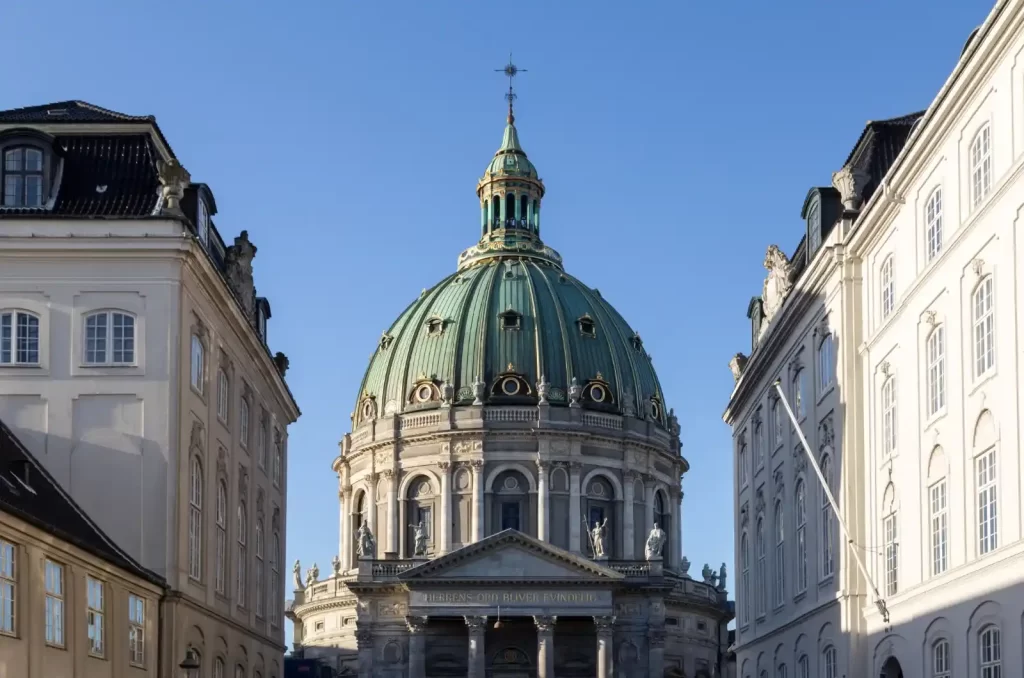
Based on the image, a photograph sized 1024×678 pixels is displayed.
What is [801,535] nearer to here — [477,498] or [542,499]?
[542,499]

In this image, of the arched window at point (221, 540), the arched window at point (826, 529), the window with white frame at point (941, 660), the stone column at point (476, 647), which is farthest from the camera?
the stone column at point (476, 647)

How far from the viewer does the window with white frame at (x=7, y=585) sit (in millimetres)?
30578

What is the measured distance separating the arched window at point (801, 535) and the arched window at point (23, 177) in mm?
21421

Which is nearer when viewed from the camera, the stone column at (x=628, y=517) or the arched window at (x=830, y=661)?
the arched window at (x=830, y=661)

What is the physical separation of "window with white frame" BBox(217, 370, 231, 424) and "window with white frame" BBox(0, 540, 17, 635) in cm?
1770

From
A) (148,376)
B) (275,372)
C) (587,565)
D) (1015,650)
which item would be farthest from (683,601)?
(1015,650)

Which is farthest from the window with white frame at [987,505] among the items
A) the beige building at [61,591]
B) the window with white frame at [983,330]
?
the beige building at [61,591]

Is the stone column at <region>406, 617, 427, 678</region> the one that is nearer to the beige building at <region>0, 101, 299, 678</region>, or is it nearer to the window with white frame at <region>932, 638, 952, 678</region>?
the beige building at <region>0, 101, 299, 678</region>

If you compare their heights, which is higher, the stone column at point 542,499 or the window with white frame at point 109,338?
the stone column at point 542,499

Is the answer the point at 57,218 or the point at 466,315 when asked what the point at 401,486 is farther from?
the point at 57,218

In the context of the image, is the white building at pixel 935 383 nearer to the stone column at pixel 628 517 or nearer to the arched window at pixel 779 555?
the arched window at pixel 779 555

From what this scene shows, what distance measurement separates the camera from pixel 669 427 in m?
124

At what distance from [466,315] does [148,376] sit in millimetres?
78705

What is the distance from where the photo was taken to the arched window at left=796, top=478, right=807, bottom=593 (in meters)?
48.6
